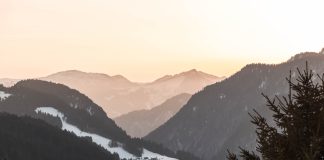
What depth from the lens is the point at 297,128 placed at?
12.0 metres

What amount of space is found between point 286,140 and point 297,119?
700 mm

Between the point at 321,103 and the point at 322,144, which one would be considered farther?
the point at 321,103

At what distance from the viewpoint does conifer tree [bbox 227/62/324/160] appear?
11.5 m

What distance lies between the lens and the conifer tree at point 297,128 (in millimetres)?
11492

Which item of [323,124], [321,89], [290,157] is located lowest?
[290,157]

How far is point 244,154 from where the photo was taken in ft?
42.2

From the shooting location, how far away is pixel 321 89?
494 inches

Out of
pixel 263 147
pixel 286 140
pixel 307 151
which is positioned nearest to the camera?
pixel 307 151

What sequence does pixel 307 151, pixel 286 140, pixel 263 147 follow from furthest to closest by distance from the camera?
pixel 263 147 < pixel 286 140 < pixel 307 151

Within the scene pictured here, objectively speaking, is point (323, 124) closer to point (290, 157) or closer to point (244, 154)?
point (290, 157)

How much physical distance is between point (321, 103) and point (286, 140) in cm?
132

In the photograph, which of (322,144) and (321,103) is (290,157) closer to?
(322,144)

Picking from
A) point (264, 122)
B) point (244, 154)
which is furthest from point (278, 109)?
point (244, 154)

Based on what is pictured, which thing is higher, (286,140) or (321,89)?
(321,89)
